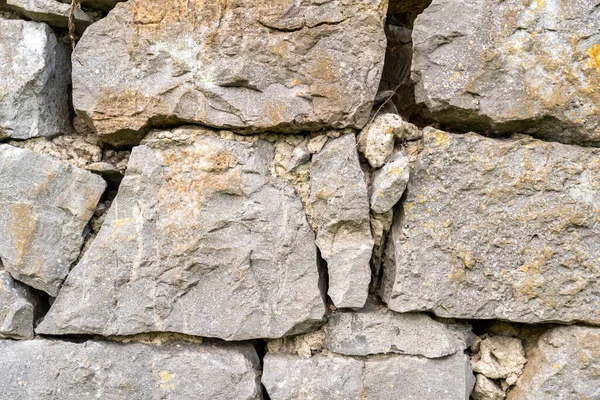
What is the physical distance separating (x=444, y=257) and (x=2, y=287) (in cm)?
147

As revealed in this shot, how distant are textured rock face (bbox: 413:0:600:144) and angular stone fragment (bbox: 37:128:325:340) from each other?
648 mm

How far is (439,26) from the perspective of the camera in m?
1.51

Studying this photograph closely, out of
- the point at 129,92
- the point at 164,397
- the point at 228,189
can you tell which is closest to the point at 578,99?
the point at 228,189

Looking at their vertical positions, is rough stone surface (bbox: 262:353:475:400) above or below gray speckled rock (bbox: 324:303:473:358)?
below

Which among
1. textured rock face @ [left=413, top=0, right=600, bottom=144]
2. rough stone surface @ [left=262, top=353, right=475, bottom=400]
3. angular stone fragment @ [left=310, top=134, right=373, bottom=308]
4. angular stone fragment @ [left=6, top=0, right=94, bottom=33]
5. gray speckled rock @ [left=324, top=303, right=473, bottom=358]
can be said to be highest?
textured rock face @ [left=413, top=0, right=600, bottom=144]

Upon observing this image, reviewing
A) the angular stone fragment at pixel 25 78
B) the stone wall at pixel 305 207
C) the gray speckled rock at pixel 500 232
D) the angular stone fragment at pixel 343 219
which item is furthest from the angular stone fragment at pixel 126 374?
the angular stone fragment at pixel 25 78

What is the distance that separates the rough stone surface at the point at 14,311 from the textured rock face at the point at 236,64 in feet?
2.12

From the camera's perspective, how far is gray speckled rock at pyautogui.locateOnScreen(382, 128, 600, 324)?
59.1 inches

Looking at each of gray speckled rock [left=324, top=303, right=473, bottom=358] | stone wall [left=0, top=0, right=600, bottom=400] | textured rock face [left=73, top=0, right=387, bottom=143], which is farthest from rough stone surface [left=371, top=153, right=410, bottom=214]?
gray speckled rock [left=324, top=303, right=473, bottom=358]

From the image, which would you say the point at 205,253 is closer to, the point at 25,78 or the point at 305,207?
the point at 305,207

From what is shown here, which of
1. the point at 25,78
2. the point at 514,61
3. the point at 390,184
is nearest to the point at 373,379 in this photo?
the point at 390,184

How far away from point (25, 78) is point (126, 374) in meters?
1.05

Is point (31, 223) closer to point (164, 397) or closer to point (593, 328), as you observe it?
point (164, 397)

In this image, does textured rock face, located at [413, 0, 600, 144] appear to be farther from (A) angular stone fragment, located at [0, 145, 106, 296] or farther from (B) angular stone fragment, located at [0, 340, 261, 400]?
(A) angular stone fragment, located at [0, 145, 106, 296]
